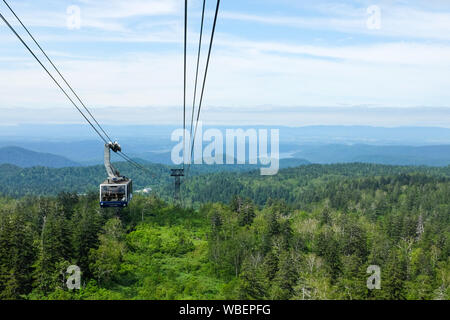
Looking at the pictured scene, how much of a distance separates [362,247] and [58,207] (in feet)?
189

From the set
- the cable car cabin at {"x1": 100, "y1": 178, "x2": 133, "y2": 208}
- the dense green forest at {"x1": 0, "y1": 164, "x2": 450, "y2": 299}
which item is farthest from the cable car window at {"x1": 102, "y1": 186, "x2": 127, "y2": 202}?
the dense green forest at {"x1": 0, "y1": 164, "x2": 450, "y2": 299}

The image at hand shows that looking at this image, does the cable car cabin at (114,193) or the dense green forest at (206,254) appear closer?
the cable car cabin at (114,193)

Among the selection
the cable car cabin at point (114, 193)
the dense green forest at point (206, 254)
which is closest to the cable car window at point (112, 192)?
the cable car cabin at point (114, 193)

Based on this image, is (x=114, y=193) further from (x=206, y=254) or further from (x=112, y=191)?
(x=206, y=254)

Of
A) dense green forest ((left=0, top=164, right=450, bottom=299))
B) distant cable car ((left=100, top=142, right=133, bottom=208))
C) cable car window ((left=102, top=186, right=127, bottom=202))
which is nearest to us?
distant cable car ((left=100, top=142, right=133, bottom=208))

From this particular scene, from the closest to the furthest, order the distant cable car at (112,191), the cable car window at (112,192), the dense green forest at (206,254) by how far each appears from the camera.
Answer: the distant cable car at (112,191) → the cable car window at (112,192) → the dense green forest at (206,254)

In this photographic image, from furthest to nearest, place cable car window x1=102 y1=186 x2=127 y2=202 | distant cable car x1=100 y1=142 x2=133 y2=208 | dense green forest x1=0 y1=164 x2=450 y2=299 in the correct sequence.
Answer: dense green forest x1=0 y1=164 x2=450 y2=299
cable car window x1=102 y1=186 x2=127 y2=202
distant cable car x1=100 y1=142 x2=133 y2=208

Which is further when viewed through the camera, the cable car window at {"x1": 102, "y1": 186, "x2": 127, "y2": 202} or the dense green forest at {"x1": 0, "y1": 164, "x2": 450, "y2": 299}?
the dense green forest at {"x1": 0, "y1": 164, "x2": 450, "y2": 299}

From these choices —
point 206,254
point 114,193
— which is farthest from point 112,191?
point 206,254

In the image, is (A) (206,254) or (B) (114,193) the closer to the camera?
(B) (114,193)

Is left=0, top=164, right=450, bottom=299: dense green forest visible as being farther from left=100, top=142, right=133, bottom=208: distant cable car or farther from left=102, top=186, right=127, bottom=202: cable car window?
left=102, top=186, right=127, bottom=202: cable car window

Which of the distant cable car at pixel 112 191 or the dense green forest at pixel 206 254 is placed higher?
the distant cable car at pixel 112 191

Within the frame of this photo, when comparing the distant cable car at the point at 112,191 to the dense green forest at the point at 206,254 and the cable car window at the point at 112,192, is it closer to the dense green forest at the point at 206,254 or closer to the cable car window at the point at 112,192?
the cable car window at the point at 112,192
